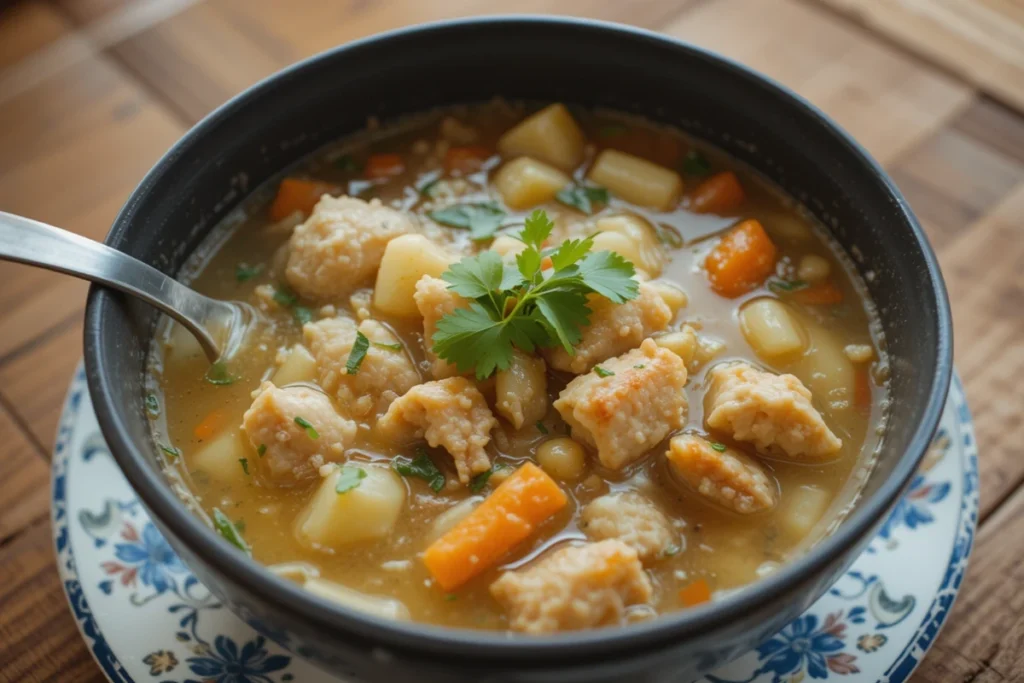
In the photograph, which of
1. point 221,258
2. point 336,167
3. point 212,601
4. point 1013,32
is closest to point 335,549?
point 212,601

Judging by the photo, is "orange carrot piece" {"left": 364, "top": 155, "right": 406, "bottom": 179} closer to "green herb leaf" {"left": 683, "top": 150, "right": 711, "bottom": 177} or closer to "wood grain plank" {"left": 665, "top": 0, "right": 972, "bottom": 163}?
"green herb leaf" {"left": 683, "top": 150, "right": 711, "bottom": 177}

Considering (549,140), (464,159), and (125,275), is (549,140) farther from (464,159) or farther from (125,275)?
(125,275)

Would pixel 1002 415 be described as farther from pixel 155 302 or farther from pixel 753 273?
pixel 155 302

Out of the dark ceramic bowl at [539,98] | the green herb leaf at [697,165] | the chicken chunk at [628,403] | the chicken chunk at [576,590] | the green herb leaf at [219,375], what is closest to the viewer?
the dark ceramic bowl at [539,98]

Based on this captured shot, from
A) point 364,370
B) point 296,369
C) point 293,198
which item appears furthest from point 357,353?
point 293,198

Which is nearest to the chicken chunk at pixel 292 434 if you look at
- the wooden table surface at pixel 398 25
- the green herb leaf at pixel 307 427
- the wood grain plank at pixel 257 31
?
the green herb leaf at pixel 307 427

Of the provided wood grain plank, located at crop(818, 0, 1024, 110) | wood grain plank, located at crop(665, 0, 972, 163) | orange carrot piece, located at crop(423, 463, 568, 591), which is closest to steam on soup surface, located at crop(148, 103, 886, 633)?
orange carrot piece, located at crop(423, 463, 568, 591)

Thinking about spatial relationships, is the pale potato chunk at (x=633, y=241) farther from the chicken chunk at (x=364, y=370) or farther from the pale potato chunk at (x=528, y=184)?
the chicken chunk at (x=364, y=370)
